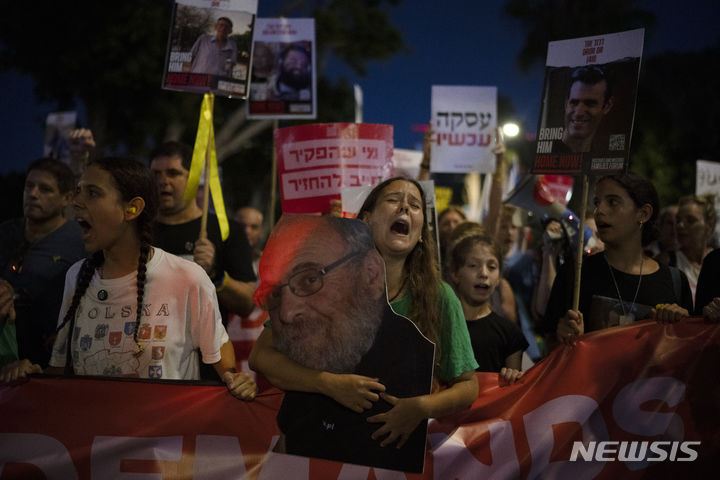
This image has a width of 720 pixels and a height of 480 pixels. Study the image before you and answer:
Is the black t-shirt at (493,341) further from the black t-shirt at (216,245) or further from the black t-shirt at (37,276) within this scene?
the black t-shirt at (37,276)

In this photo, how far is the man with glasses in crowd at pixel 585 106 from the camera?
350 centimetres

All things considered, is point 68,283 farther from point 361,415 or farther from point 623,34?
A: point 623,34

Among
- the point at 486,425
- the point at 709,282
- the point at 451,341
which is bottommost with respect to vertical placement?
the point at 486,425

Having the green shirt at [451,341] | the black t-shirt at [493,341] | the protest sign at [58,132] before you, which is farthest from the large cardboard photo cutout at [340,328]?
the protest sign at [58,132]

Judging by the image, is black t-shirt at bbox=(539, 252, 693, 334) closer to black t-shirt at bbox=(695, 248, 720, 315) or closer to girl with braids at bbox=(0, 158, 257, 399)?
black t-shirt at bbox=(695, 248, 720, 315)

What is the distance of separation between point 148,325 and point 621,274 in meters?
2.24

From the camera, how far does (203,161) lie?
13.9 feet

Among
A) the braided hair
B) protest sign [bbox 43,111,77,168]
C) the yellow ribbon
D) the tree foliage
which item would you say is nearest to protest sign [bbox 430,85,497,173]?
the yellow ribbon

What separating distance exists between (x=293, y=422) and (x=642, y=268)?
2006 millimetres

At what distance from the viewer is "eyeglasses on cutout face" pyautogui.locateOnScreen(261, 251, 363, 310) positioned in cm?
252

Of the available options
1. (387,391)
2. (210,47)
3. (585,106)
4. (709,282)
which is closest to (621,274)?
(709,282)

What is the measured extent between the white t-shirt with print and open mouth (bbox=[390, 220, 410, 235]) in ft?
2.65

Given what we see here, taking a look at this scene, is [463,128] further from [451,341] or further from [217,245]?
[451,341]

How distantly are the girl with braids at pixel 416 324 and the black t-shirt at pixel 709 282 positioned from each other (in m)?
1.26
